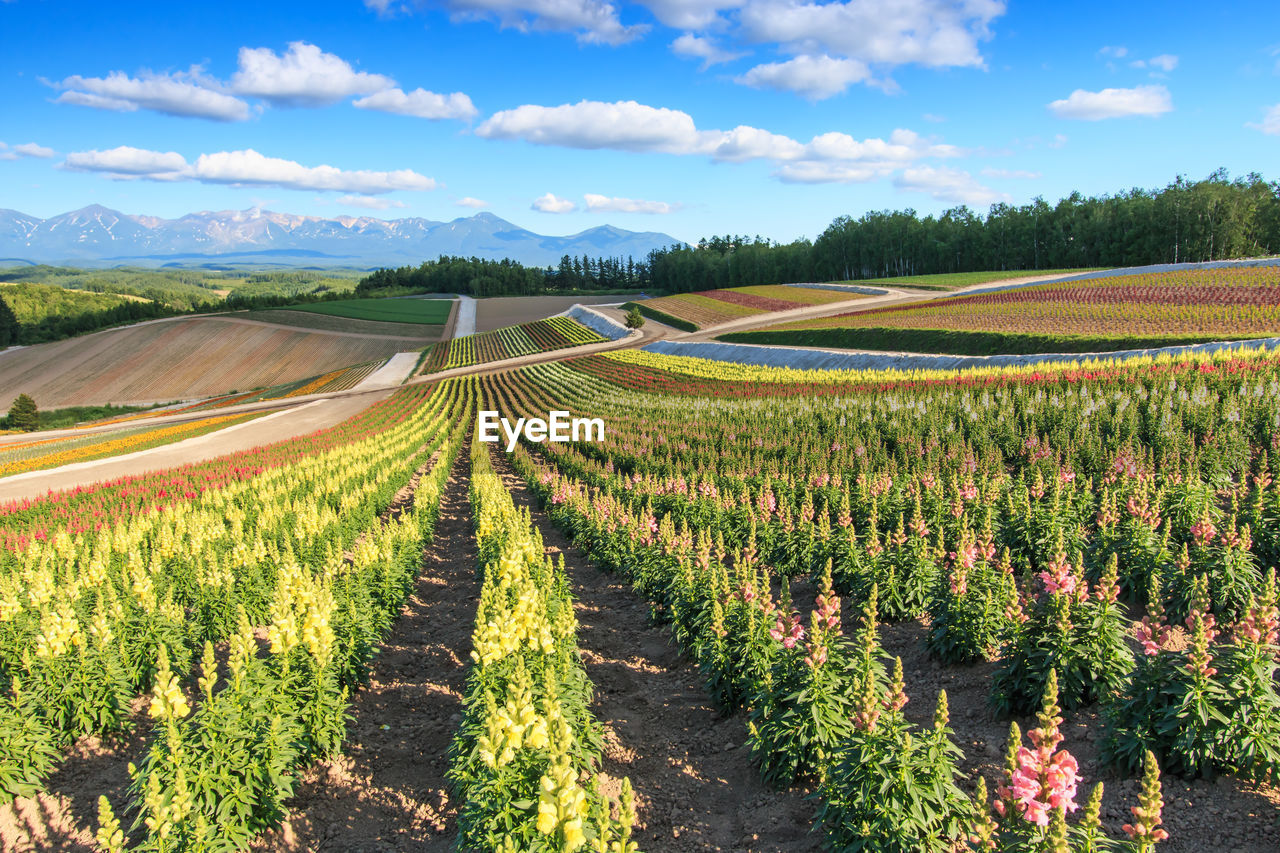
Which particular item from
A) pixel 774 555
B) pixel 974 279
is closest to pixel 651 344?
pixel 974 279

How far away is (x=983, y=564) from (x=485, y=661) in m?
6.14

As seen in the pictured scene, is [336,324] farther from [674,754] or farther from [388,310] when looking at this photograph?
[674,754]

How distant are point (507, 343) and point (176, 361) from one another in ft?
129

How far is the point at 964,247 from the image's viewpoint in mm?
108438

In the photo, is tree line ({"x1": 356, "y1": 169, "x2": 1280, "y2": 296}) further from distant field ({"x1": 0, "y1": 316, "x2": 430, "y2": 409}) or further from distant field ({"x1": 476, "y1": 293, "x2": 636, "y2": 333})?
distant field ({"x1": 0, "y1": 316, "x2": 430, "y2": 409})

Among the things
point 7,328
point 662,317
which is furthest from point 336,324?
point 662,317

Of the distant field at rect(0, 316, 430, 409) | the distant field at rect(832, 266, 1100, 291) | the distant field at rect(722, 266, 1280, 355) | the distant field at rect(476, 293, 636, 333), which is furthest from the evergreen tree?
the distant field at rect(832, 266, 1100, 291)

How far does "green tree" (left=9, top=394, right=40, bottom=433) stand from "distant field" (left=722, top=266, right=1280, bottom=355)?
2465 inches

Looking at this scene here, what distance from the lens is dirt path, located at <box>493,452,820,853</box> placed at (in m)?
6.45

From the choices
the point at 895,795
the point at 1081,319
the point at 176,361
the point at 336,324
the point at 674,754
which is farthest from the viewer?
the point at 336,324

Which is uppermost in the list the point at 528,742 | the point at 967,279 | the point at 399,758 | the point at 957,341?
the point at 967,279

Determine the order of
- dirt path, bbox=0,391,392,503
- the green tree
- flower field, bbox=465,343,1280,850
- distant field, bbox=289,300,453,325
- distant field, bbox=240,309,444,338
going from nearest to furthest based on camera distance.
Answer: flower field, bbox=465,343,1280,850 < dirt path, bbox=0,391,392,503 < the green tree < distant field, bbox=240,309,444,338 < distant field, bbox=289,300,453,325

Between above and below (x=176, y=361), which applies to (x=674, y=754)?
below

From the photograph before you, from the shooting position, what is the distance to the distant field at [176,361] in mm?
74875
